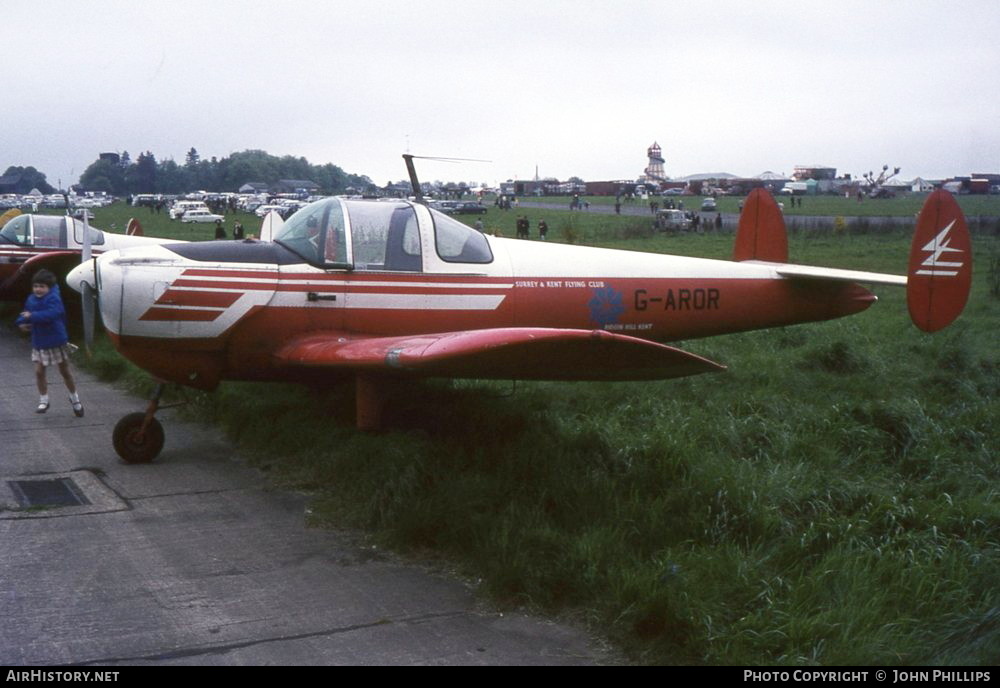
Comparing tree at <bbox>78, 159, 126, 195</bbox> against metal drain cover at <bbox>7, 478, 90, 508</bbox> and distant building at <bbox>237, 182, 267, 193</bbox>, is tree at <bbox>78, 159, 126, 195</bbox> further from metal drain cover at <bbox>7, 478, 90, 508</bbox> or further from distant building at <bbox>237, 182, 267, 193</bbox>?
metal drain cover at <bbox>7, 478, 90, 508</bbox>

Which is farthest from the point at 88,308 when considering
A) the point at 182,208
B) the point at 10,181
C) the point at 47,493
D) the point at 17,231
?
the point at 10,181

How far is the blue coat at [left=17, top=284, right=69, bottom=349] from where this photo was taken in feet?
30.8

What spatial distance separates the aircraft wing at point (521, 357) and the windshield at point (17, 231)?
37.3 ft

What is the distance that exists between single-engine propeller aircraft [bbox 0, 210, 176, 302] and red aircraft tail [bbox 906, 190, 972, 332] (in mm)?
11092

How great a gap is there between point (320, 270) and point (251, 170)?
7612 centimetres

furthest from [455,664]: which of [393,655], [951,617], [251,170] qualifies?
[251,170]

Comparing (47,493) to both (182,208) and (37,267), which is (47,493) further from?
(182,208)

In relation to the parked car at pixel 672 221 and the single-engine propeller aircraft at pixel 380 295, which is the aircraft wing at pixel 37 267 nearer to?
the single-engine propeller aircraft at pixel 380 295

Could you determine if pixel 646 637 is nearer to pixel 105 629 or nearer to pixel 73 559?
pixel 105 629

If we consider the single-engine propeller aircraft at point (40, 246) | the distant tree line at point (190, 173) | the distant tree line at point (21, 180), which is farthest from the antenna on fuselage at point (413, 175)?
the distant tree line at point (21, 180)

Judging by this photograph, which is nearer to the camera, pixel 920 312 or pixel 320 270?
pixel 320 270

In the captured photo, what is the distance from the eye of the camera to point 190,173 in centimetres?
8719

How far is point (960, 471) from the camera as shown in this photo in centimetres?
664

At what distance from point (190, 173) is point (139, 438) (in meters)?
85.0
